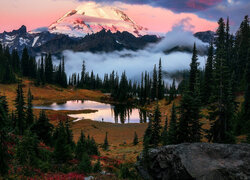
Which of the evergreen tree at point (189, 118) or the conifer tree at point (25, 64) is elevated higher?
the conifer tree at point (25, 64)

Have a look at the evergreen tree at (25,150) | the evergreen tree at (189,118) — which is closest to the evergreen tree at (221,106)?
the evergreen tree at (189,118)

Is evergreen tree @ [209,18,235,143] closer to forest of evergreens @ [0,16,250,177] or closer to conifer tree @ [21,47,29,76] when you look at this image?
forest of evergreens @ [0,16,250,177]

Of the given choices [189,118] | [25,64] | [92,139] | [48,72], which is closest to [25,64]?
[25,64]

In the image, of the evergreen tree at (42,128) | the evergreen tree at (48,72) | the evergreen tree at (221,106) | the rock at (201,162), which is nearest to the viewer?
the rock at (201,162)

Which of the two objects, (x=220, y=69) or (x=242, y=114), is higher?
(x=220, y=69)

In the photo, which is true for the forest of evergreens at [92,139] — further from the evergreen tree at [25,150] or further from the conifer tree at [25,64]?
the conifer tree at [25,64]

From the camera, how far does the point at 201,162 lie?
35.1 feet

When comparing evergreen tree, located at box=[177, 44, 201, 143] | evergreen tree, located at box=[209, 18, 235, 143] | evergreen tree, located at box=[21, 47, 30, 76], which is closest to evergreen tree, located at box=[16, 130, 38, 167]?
evergreen tree, located at box=[177, 44, 201, 143]

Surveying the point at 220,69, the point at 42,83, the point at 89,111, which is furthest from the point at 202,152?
the point at 42,83

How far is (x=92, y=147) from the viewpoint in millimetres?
25500

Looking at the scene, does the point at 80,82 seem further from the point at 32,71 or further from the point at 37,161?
the point at 37,161

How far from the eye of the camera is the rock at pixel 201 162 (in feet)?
31.5

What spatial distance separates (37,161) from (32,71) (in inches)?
5258

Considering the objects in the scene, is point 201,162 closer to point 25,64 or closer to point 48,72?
point 48,72
